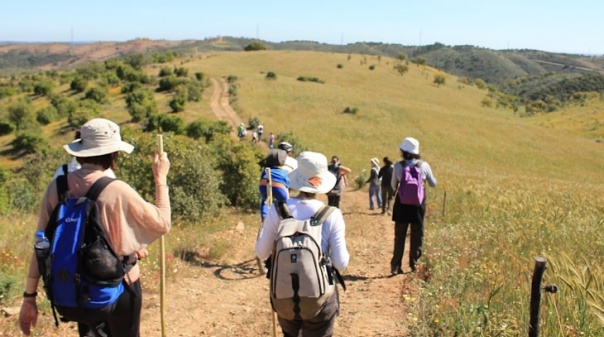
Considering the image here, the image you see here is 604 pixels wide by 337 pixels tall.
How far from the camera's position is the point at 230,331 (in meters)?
5.51

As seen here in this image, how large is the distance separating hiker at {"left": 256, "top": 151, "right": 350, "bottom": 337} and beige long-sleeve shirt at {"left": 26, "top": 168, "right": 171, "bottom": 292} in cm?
76

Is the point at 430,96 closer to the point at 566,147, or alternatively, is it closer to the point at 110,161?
the point at 566,147

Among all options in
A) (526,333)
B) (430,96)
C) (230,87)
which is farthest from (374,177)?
(430,96)

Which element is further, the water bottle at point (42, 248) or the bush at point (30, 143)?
the bush at point (30, 143)

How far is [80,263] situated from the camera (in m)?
2.79

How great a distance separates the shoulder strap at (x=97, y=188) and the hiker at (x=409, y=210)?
4.61m

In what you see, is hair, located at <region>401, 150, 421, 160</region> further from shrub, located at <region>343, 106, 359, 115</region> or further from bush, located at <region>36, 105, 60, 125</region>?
bush, located at <region>36, 105, 60, 125</region>

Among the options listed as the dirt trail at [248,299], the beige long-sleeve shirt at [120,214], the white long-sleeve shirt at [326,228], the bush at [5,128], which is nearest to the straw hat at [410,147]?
the dirt trail at [248,299]

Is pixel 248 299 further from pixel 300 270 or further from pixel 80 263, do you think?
pixel 80 263

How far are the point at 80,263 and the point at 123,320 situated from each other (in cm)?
62

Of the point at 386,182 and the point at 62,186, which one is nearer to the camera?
the point at 62,186

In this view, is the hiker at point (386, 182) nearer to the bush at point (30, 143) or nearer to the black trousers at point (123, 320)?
the black trousers at point (123, 320)

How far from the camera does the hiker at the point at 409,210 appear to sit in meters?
6.96

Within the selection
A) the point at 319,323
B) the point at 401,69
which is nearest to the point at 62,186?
the point at 319,323
